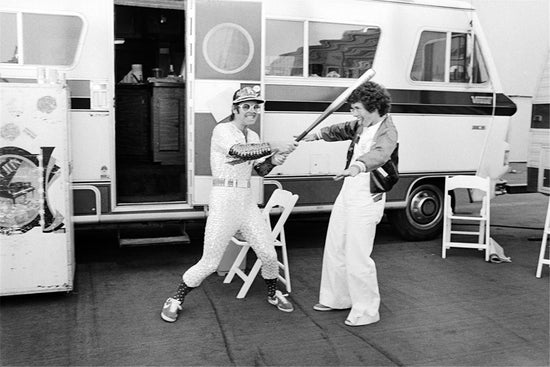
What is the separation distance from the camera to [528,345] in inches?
167

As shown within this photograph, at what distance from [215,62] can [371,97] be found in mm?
1972

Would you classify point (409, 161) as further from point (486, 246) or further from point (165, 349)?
point (165, 349)

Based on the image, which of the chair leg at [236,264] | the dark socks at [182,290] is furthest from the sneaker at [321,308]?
the dark socks at [182,290]

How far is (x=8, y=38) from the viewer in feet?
17.7

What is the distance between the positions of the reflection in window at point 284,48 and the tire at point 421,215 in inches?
82.9

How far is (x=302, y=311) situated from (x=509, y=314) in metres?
1.64

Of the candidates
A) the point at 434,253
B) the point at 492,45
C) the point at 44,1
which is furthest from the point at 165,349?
the point at 492,45

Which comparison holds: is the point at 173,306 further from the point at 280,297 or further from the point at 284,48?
the point at 284,48

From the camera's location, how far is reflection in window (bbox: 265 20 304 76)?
624cm

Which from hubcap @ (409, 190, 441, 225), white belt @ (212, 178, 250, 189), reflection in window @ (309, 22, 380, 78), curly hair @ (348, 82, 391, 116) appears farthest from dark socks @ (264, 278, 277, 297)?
hubcap @ (409, 190, 441, 225)

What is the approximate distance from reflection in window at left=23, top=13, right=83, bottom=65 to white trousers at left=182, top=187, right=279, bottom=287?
2.15 metres

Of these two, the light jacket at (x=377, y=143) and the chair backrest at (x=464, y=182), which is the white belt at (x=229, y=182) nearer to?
the light jacket at (x=377, y=143)

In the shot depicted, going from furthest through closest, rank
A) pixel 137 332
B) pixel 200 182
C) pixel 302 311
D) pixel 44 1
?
pixel 200 182 < pixel 44 1 < pixel 302 311 < pixel 137 332

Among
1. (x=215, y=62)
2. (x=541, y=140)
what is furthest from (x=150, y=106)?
(x=541, y=140)
